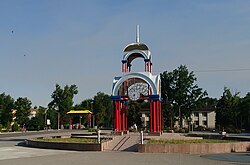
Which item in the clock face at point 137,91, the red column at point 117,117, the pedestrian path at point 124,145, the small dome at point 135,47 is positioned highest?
the small dome at point 135,47

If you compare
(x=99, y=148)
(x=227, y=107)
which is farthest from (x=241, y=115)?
(x=99, y=148)

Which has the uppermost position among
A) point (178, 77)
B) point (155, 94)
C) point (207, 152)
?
point (178, 77)

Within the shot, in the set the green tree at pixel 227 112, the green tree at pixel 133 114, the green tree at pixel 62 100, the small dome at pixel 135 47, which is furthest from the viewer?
the green tree at pixel 62 100

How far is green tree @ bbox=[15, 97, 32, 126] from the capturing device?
80.8 metres

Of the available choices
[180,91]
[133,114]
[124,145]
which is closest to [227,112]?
[180,91]

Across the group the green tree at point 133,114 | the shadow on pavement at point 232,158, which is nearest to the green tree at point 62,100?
the green tree at point 133,114

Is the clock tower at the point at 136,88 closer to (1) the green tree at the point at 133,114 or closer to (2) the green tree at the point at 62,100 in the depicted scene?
(1) the green tree at the point at 133,114

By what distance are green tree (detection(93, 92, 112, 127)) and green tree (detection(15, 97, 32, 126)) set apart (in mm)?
25224

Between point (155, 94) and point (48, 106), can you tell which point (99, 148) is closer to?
point (155, 94)

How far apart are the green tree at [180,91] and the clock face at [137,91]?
40.3m

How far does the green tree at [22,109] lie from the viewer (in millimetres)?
80812

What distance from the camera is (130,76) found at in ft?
123

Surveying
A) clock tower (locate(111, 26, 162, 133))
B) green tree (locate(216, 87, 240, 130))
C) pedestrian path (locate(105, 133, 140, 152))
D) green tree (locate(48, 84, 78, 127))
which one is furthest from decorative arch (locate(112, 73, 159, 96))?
green tree (locate(48, 84, 78, 127))

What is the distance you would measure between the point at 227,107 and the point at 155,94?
41.3 m
